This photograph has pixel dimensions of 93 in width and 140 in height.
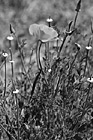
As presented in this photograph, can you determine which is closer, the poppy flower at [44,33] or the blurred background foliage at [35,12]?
the poppy flower at [44,33]

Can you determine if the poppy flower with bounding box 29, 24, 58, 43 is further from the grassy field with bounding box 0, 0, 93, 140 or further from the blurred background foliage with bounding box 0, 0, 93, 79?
the blurred background foliage with bounding box 0, 0, 93, 79

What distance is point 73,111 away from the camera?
4.26ft

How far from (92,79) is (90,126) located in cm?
41

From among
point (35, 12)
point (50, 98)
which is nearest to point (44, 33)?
point (50, 98)

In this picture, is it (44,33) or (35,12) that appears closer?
(44,33)

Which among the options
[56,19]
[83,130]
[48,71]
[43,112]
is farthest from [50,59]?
[56,19]

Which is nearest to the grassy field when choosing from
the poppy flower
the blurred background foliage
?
the poppy flower

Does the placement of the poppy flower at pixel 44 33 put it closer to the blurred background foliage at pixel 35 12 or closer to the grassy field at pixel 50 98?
the grassy field at pixel 50 98

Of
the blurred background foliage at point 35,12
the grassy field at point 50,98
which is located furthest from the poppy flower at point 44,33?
the blurred background foliage at point 35,12

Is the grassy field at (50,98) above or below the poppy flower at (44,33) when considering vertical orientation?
below

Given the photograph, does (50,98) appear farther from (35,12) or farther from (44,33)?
(35,12)

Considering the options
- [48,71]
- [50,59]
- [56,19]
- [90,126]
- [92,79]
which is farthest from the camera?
[56,19]

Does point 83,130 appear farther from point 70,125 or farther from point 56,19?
point 56,19

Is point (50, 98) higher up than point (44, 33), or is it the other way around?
point (44, 33)
